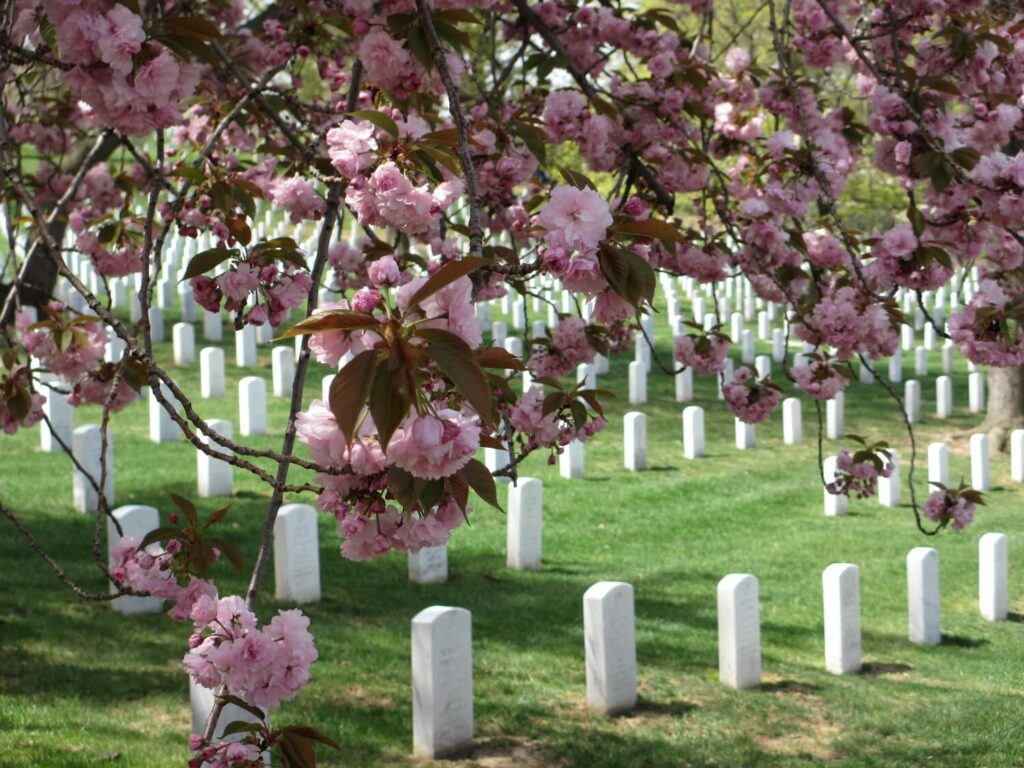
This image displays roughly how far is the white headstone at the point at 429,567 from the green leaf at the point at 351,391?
6.30 meters

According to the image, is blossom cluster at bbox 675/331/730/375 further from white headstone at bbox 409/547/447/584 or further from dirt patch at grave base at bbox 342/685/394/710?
white headstone at bbox 409/547/447/584

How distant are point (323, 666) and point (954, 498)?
2903 mm

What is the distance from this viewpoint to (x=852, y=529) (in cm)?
1011

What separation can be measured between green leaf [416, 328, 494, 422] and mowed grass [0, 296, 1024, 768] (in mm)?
3800

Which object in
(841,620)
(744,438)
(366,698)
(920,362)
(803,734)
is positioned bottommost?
(803,734)

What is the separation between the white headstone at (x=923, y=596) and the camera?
287 inches

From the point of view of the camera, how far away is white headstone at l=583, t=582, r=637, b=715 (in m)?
5.83

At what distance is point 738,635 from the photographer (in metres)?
6.29

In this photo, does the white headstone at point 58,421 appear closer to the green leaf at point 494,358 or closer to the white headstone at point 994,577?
the white headstone at point 994,577

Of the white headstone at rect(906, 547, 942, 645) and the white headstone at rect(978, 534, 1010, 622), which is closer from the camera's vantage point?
the white headstone at rect(906, 547, 942, 645)

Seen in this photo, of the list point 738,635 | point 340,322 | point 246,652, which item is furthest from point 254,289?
point 738,635

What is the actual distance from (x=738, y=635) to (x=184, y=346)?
9.37m

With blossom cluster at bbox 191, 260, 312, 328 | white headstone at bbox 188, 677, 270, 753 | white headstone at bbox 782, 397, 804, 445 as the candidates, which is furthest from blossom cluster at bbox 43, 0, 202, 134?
white headstone at bbox 782, 397, 804, 445

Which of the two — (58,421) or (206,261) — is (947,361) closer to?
(58,421)
